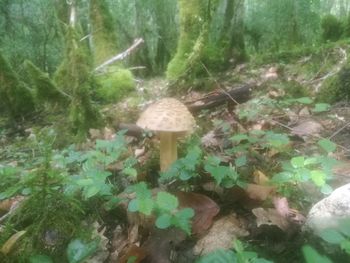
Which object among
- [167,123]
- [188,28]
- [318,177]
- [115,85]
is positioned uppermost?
[188,28]

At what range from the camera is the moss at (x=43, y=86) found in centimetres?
495

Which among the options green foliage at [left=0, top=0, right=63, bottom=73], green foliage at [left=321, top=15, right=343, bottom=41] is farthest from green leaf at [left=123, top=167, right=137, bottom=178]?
green foliage at [left=321, top=15, right=343, bottom=41]

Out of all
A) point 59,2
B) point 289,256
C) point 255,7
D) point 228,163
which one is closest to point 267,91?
point 228,163

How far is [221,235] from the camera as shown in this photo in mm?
1999

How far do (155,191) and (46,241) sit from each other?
2.35ft

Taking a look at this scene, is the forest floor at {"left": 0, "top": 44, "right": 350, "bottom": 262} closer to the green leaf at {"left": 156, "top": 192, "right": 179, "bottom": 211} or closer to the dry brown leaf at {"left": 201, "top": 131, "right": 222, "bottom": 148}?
the dry brown leaf at {"left": 201, "top": 131, "right": 222, "bottom": 148}

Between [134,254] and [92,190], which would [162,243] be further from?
[92,190]

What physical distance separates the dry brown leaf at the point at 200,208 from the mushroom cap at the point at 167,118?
45 centimetres

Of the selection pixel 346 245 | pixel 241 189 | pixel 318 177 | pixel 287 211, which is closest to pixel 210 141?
pixel 241 189

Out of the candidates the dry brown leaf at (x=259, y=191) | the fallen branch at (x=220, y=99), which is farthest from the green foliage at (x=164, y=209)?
the fallen branch at (x=220, y=99)

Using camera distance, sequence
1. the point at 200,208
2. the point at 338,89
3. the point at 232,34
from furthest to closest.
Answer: the point at 232,34
the point at 338,89
the point at 200,208

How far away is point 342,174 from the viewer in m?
2.36

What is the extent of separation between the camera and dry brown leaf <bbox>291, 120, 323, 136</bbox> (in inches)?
123

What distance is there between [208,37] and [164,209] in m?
5.27
